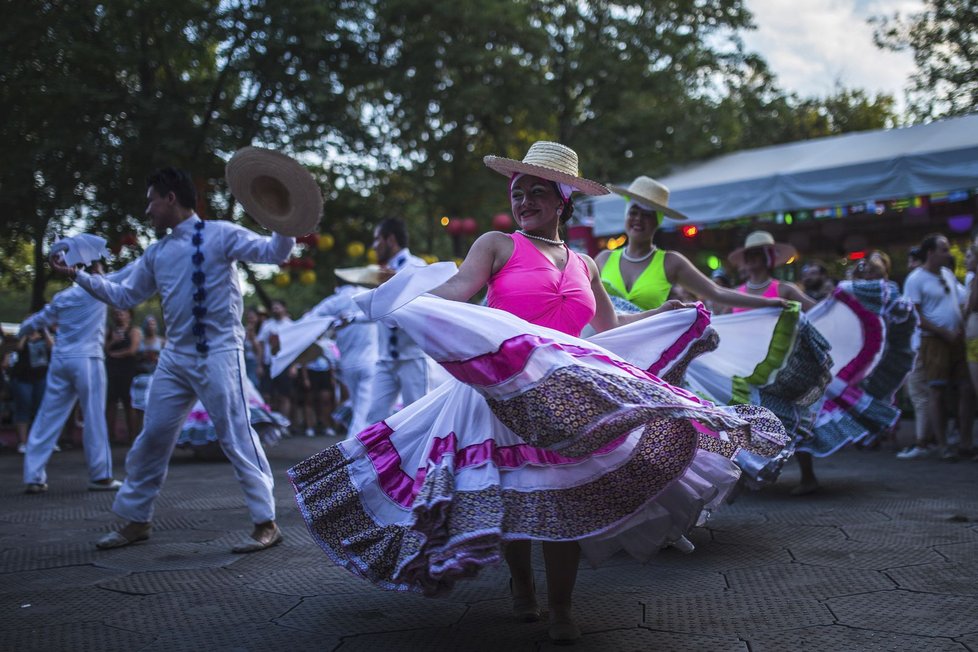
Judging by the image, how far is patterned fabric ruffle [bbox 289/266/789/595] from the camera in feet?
10.00

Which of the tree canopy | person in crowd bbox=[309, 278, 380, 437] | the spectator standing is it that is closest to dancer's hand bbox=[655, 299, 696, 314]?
person in crowd bbox=[309, 278, 380, 437]

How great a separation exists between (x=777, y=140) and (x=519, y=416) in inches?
1152

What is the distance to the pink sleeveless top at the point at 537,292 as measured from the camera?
366cm

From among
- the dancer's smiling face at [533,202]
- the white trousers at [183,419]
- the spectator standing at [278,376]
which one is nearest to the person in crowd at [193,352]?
the white trousers at [183,419]

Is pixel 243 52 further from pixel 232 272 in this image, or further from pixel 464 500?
pixel 464 500

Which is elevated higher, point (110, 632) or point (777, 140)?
point (777, 140)

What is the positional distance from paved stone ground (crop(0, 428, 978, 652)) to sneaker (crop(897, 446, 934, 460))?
2.95m

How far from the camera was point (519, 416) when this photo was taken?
3.13m

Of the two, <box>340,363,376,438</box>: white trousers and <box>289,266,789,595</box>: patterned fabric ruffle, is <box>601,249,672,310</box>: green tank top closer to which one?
<box>289,266,789,595</box>: patterned fabric ruffle

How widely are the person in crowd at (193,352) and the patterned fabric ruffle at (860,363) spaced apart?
3784 mm

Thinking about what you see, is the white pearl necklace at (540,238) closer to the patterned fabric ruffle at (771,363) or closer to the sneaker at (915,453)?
the patterned fabric ruffle at (771,363)

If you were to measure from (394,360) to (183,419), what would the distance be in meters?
2.45

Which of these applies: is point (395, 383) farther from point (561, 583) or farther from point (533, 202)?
point (561, 583)

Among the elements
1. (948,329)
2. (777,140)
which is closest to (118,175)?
(948,329)
